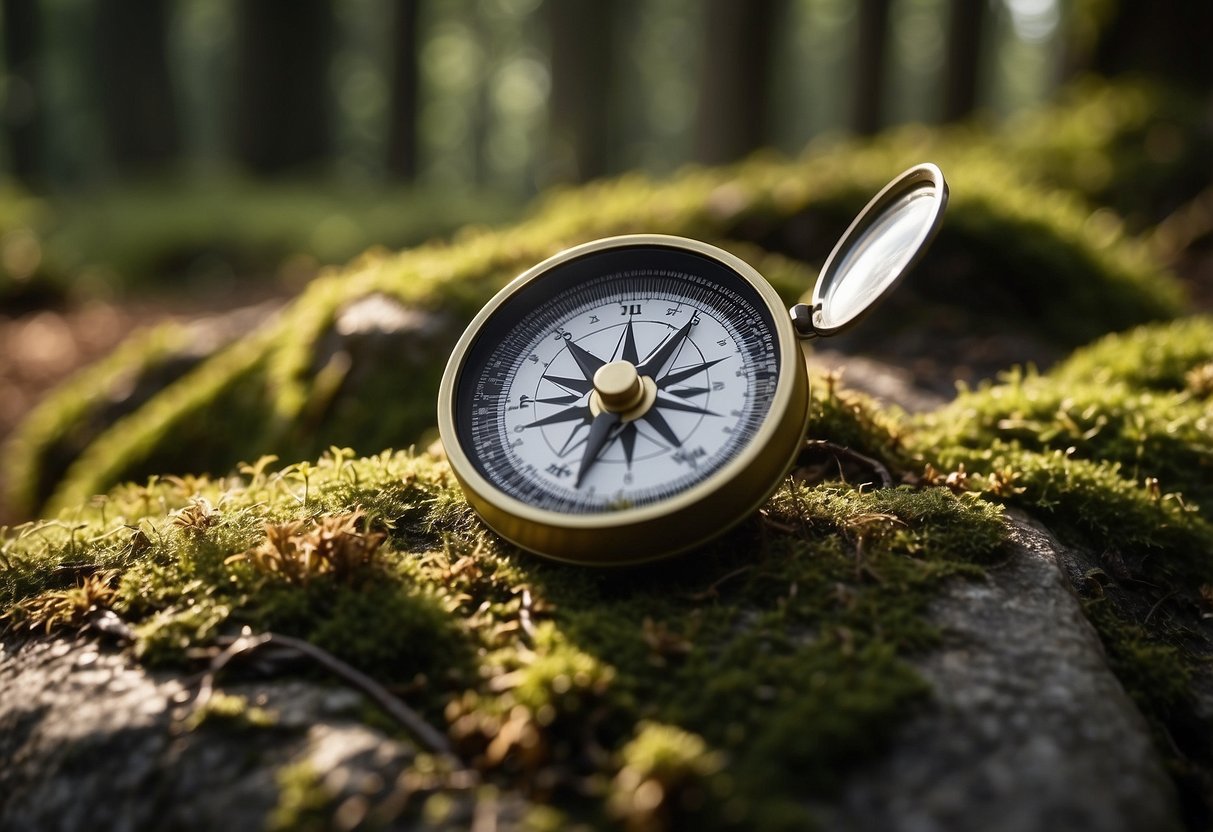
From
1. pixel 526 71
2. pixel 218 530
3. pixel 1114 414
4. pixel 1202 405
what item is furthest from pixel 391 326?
pixel 526 71

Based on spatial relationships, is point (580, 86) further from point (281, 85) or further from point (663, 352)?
point (663, 352)

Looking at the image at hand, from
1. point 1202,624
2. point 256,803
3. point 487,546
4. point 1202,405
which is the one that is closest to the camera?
point 256,803

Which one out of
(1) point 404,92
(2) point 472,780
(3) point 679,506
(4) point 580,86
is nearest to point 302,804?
(2) point 472,780

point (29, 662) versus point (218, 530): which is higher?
point (218, 530)

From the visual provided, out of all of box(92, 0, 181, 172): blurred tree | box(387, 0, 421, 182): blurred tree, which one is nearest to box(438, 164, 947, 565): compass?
box(387, 0, 421, 182): blurred tree

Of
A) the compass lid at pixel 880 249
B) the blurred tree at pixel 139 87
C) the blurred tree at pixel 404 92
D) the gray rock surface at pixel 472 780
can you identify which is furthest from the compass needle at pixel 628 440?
the blurred tree at pixel 139 87

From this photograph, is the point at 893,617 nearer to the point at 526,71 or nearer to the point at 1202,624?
the point at 1202,624
